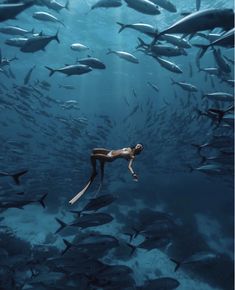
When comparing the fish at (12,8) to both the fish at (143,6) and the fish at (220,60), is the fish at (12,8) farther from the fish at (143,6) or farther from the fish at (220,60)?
the fish at (220,60)

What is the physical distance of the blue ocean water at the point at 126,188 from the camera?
24.9 ft

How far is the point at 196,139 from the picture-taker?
55.0 ft

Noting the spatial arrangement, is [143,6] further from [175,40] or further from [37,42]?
[37,42]

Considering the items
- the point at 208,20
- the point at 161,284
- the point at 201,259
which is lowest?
the point at 161,284

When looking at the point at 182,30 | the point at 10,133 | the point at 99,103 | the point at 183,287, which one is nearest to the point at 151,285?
the point at 183,287

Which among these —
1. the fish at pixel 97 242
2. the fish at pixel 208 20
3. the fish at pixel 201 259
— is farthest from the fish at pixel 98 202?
the fish at pixel 208 20

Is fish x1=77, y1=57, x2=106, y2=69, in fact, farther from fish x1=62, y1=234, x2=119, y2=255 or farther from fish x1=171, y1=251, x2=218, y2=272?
fish x1=171, y1=251, x2=218, y2=272

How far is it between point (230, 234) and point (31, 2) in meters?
13.3

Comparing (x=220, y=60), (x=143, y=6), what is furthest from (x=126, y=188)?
(x=143, y=6)

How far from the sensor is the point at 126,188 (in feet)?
64.6

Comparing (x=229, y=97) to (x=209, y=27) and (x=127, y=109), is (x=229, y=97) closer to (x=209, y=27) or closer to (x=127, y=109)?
(x=209, y=27)

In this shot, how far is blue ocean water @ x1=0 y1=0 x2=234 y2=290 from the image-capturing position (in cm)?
760

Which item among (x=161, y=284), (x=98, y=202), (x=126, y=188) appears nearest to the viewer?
(x=98, y=202)

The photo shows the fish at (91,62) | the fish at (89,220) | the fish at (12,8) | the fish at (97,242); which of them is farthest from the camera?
the fish at (91,62)
